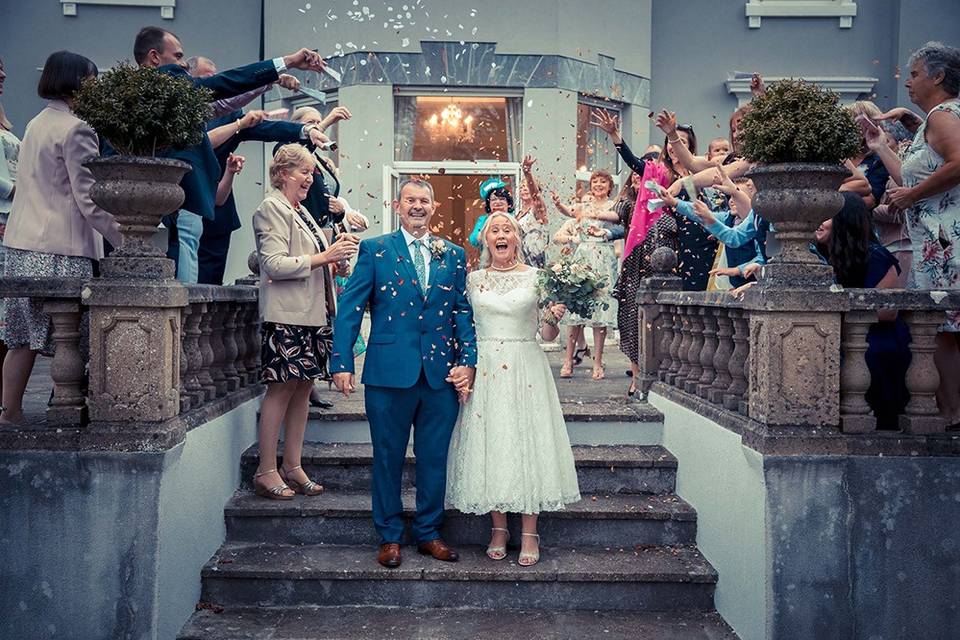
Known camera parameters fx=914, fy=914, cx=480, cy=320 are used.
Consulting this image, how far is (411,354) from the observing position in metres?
4.99

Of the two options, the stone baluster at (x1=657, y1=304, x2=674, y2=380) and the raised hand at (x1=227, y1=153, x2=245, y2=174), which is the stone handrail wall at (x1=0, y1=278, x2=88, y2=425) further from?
the stone baluster at (x1=657, y1=304, x2=674, y2=380)

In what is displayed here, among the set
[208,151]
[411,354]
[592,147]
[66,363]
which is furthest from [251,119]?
[592,147]

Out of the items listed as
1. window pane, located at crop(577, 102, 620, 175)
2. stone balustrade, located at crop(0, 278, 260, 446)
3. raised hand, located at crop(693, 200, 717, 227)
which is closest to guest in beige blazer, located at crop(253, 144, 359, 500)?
stone balustrade, located at crop(0, 278, 260, 446)

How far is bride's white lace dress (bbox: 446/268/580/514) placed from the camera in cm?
500

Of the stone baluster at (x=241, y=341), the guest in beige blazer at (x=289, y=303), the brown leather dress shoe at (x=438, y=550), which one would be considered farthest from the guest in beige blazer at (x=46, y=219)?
the brown leather dress shoe at (x=438, y=550)

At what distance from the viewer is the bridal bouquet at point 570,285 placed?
205 inches

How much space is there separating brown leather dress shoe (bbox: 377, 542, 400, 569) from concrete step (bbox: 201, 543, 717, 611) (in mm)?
47

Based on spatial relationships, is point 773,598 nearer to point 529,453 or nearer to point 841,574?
point 841,574

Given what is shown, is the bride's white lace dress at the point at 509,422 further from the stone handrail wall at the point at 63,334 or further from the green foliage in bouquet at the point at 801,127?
the stone handrail wall at the point at 63,334

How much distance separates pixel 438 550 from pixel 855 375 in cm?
238

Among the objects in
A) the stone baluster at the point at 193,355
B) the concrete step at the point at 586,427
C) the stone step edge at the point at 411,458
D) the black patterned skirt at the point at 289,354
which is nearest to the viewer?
the stone baluster at the point at 193,355

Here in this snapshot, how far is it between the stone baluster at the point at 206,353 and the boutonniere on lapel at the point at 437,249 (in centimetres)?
129

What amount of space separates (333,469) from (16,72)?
9.84 metres

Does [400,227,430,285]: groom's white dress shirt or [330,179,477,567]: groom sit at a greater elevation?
[400,227,430,285]: groom's white dress shirt
